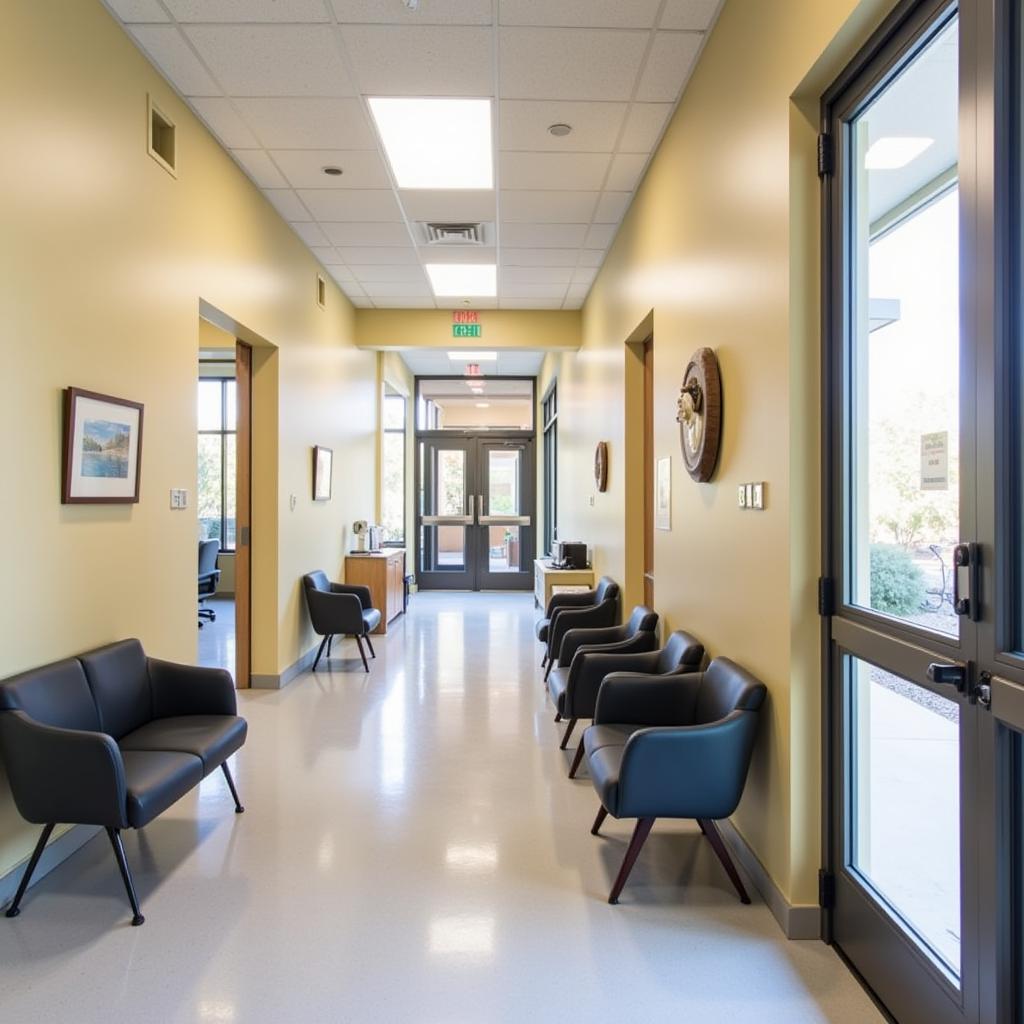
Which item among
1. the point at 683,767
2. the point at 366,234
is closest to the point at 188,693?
the point at 683,767

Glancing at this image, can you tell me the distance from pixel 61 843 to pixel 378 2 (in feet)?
12.0

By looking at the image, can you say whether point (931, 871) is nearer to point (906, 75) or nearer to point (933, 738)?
point (933, 738)

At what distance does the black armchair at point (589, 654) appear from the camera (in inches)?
151

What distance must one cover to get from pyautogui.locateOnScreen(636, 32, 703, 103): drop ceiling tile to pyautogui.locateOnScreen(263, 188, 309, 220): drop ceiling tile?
262 centimetres

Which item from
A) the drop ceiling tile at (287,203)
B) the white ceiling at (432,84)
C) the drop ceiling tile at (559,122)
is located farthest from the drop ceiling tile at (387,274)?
the drop ceiling tile at (559,122)

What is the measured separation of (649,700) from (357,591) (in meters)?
4.25

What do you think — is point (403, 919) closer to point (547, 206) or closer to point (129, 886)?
point (129, 886)

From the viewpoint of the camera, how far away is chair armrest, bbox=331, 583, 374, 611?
6.80m

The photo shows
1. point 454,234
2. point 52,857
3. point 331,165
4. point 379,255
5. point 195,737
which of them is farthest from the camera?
point 379,255

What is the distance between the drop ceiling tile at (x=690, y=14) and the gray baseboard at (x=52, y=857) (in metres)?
4.23

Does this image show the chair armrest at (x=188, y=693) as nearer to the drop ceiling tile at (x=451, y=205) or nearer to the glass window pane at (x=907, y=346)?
the glass window pane at (x=907, y=346)

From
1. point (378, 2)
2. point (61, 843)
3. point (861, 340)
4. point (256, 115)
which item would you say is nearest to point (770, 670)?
point (861, 340)

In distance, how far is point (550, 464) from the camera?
36.3 feet

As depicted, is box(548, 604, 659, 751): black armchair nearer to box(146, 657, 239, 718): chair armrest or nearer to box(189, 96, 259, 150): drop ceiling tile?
box(146, 657, 239, 718): chair armrest
